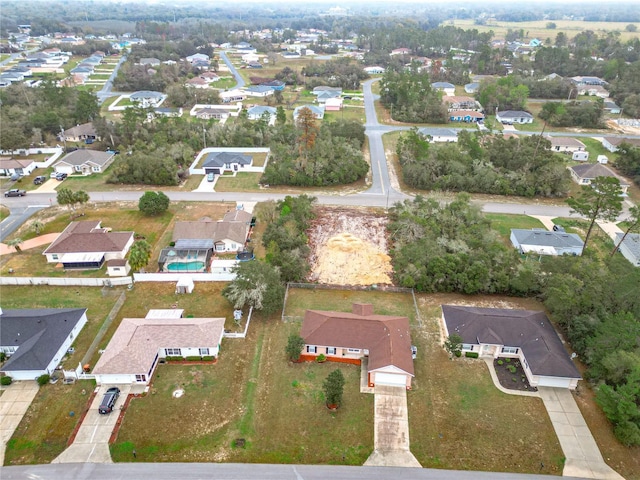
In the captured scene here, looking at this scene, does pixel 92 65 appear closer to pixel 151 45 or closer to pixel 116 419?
pixel 151 45

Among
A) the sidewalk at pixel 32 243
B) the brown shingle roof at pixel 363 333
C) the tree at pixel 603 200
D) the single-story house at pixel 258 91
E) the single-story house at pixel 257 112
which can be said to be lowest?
the single-story house at pixel 258 91

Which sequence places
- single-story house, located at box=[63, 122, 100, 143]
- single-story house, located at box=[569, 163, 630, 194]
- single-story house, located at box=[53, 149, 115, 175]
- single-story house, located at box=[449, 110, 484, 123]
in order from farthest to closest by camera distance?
1. single-story house, located at box=[449, 110, 484, 123]
2. single-story house, located at box=[63, 122, 100, 143]
3. single-story house, located at box=[53, 149, 115, 175]
4. single-story house, located at box=[569, 163, 630, 194]

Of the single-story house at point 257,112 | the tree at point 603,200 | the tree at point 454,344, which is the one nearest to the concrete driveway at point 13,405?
the tree at point 454,344

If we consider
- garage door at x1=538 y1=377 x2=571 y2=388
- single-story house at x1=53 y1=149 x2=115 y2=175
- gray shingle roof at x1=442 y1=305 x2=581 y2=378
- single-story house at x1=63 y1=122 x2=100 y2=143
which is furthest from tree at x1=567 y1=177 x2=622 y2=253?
single-story house at x1=63 y1=122 x2=100 y2=143

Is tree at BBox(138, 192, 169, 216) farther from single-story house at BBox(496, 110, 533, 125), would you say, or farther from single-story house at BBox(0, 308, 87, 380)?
single-story house at BBox(496, 110, 533, 125)

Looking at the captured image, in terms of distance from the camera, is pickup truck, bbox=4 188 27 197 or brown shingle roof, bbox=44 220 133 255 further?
pickup truck, bbox=4 188 27 197

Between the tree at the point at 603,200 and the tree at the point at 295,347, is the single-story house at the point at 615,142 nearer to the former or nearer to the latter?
the tree at the point at 603,200

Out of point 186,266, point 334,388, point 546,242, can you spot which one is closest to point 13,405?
point 186,266
